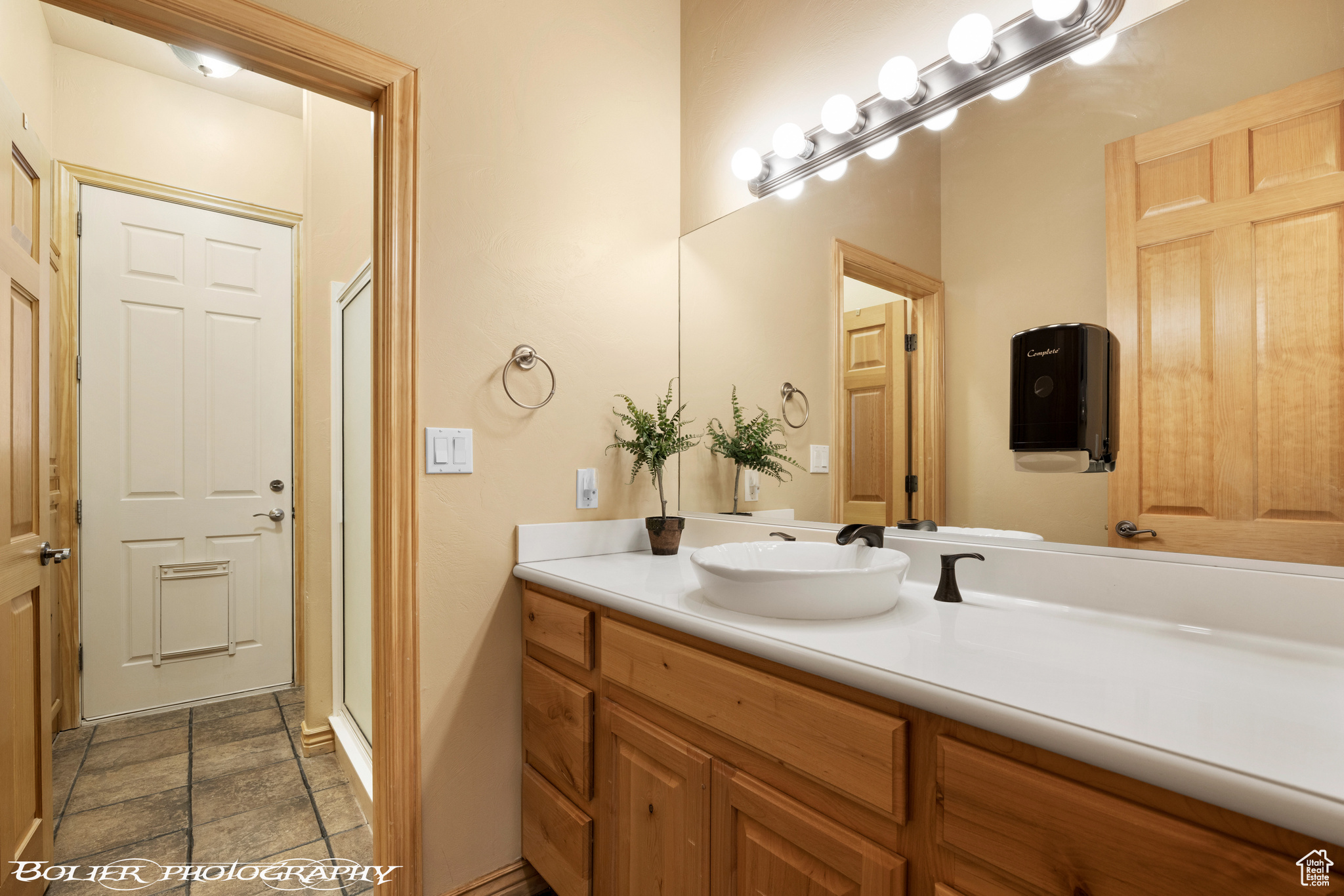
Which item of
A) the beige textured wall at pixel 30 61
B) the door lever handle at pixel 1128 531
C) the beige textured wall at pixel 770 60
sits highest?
the beige textured wall at pixel 30 61

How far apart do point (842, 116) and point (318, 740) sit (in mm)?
2636

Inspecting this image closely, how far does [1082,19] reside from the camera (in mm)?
1120

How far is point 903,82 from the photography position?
1.36 meters

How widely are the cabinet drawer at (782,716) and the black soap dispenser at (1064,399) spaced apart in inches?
25.3

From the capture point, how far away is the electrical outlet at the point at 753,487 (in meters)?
1.77

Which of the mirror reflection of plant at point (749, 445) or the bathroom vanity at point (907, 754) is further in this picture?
the mirror reflection of plant at point (749, 445)

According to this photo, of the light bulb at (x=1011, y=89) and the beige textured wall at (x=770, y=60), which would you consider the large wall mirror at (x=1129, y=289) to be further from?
the beige textured wall at (x=770, y=60)

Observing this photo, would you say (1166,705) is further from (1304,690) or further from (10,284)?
(10,284)

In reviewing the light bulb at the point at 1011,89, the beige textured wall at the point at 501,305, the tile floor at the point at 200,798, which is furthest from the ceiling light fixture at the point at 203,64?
the light bulb at the point at 1011,89

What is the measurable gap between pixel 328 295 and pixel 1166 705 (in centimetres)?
259

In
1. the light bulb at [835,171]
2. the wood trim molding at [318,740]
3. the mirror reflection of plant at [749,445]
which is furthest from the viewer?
the wood trim molding at [318,740]

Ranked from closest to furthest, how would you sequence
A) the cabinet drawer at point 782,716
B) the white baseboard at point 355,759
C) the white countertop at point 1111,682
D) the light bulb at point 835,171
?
the white countertop at point 1111,682 → the cabinet drawer at point 782,716 → the light bulb at point 835,171 → the white baseboard at point 355,759

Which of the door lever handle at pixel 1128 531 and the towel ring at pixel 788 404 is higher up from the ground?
the towel ring at pixel 788 404

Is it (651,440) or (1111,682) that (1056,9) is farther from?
(651,440)
